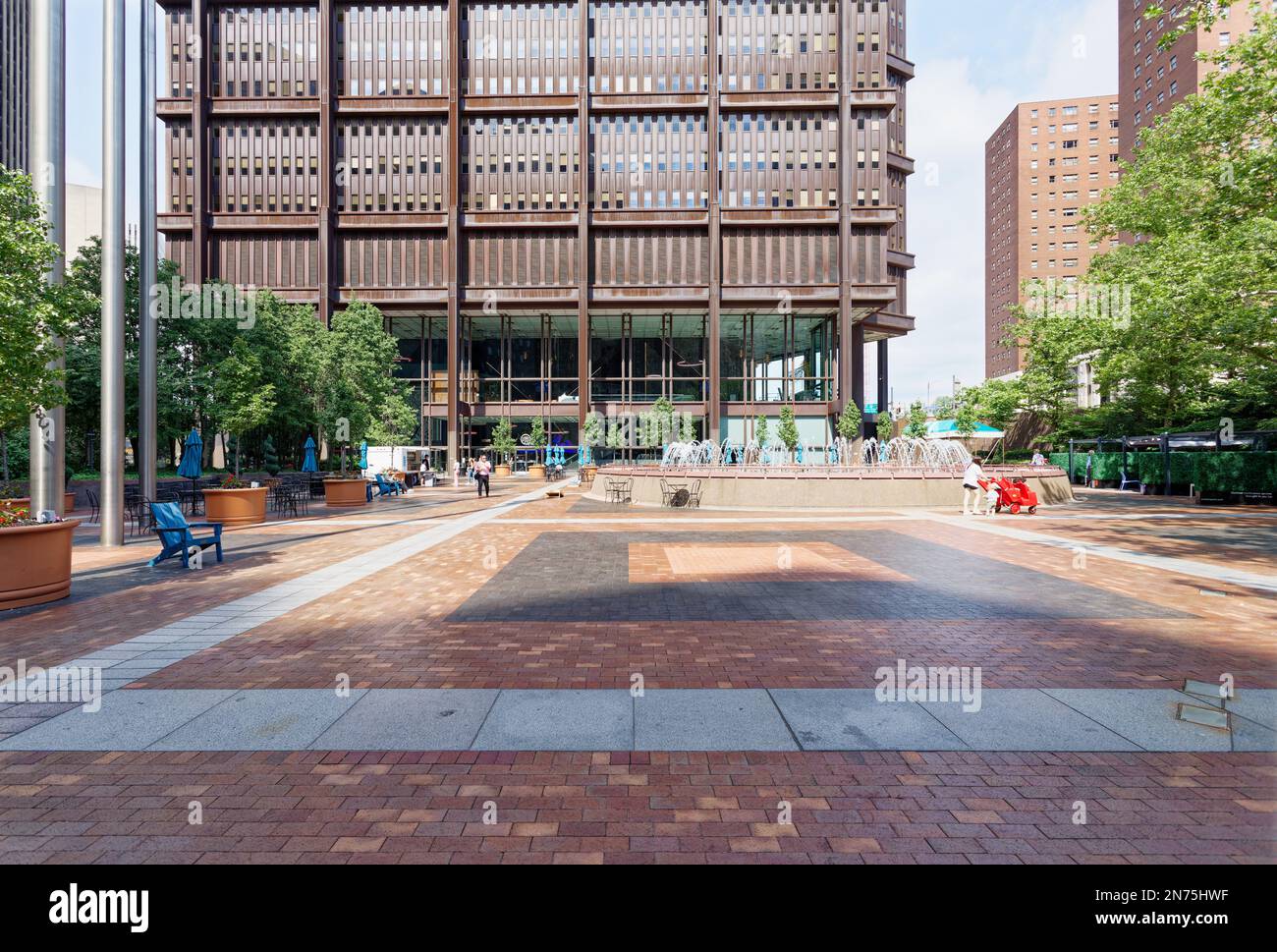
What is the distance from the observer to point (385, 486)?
95.2 ft

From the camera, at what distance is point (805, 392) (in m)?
57.3

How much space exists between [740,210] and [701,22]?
14994 millimetres

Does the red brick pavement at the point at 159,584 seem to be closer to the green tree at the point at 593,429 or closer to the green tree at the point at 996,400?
the green tree at the point at 996,400

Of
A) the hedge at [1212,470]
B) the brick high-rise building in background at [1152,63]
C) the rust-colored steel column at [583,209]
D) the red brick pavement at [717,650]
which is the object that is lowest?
the red brick pavement at [717,650]

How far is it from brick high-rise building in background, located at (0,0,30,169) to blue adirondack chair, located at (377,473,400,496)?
238 feet

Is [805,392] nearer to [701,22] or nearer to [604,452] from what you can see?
[604,452]

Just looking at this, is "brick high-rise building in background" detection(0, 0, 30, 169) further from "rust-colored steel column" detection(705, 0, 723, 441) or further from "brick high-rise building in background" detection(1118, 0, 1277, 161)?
"brick high-rise building in background" detection(1118, 0, 1277, 161)

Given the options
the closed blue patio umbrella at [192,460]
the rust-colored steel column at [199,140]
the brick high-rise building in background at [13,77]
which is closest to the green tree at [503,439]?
→ the rust-colored steel column at [199,140]

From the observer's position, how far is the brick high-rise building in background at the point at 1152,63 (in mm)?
65875

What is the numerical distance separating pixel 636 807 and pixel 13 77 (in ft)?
364

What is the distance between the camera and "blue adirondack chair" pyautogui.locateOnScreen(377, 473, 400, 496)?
28.7m

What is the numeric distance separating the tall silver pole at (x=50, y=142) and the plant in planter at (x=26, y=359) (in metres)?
2.85

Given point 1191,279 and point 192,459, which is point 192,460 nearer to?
point 192,459

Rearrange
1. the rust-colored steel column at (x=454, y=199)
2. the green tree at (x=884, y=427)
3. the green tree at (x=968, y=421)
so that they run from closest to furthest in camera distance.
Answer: the green tree at (x=968, y=421) → the rust-colored steel column at (x=454, y=199) → the green tree at (x=884, y=427)
